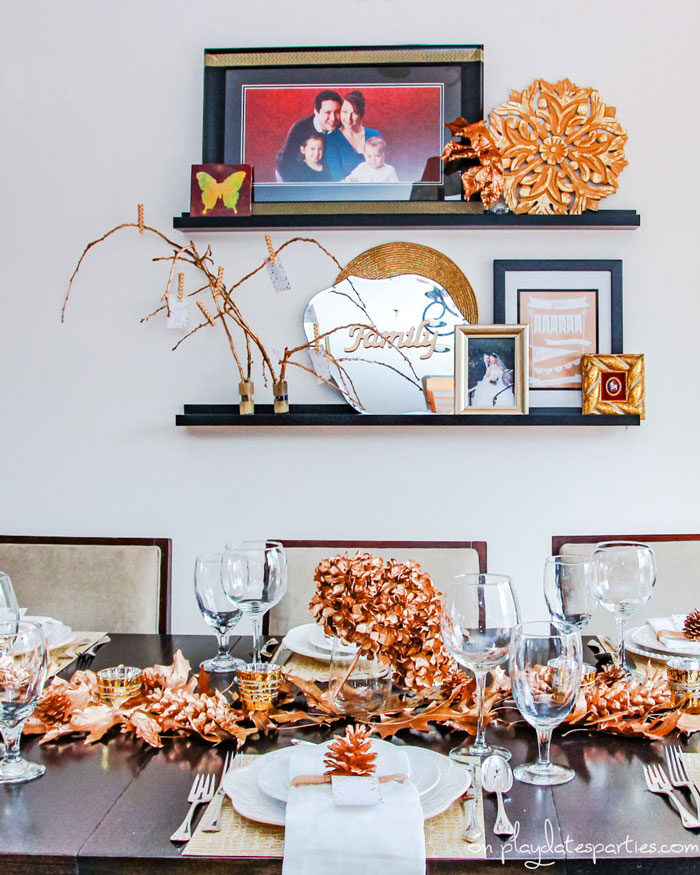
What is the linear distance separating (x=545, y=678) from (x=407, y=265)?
1638 mm

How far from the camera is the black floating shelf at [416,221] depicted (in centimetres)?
229

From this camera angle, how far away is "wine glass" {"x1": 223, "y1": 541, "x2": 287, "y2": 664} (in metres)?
1.27

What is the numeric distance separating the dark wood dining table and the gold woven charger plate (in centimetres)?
151

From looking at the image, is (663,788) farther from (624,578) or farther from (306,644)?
(306,644)

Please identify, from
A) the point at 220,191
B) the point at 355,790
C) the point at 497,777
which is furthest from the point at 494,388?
the point at 355,790

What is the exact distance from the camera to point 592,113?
2312mm

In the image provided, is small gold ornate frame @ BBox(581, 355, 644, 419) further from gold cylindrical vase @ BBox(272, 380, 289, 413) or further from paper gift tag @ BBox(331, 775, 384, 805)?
paper gift tag @ BBox(331, 775, 384, 805)

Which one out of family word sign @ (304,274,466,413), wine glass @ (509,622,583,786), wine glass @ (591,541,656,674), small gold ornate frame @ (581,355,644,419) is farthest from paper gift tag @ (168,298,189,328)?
wine glass @ (509,622,583,786)

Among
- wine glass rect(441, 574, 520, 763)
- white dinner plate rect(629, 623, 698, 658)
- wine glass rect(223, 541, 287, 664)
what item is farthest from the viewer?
white dinner plate rect(629, 623, 698, 658)

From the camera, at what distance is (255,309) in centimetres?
239

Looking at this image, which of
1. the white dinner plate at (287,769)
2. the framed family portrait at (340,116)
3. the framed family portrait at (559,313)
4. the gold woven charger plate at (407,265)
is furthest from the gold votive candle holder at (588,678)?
the framed family portrait at (340,116)

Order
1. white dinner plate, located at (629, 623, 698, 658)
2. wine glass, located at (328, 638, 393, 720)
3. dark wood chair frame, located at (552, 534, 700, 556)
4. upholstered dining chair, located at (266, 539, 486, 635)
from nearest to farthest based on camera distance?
wine glass, located at (328, 638, 393, 720), white dinner plate, located at (629, 623, 698, 658), upholstered dining chair, located at (266, 539, 486, 635), dark wood chair frame, located at (552, 534, 700, 556)

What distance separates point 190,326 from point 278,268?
33 cm

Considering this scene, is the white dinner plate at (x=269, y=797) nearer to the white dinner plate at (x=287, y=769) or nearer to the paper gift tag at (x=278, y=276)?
the white dinner plate at (x=287, y=769)
